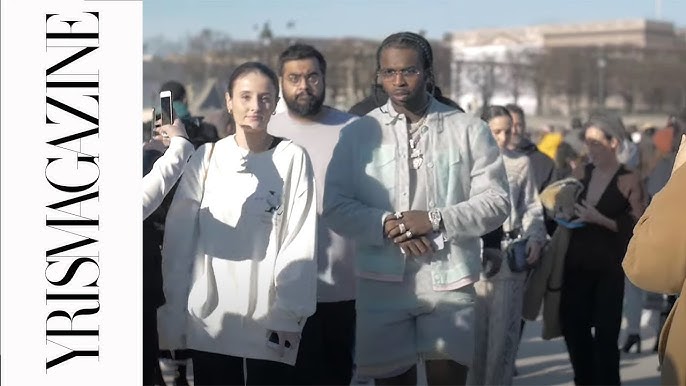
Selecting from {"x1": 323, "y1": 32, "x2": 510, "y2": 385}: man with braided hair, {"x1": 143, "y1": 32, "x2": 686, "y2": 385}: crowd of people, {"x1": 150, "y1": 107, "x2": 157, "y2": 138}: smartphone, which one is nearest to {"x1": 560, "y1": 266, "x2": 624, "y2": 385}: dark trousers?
{"x1": 143, "y1": 32, "x2": 686, "y2": 385}: crowd of people

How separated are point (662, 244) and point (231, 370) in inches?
67.9

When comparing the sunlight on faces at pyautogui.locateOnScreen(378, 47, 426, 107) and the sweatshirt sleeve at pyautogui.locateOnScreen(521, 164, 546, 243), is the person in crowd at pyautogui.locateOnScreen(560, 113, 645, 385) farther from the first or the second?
the sunlight on faces at pyautogui.locateOnScreen(378, 47, 426, 107)

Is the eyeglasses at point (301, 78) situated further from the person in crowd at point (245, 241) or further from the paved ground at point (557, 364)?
the paved ground at point (557, 364)

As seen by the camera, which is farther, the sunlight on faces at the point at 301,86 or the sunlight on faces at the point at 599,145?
the sunlight on faces at the point at 599,145

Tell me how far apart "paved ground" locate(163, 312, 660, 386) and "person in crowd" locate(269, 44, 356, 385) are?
173 cm

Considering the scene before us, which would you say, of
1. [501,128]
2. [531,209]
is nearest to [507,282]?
[531,209]

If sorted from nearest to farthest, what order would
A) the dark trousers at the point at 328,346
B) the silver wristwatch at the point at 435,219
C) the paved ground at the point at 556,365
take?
the silver wristwatch at the point at 435,219
the dark trousers at the point at 328,346
the paved ground at the point at 556,365

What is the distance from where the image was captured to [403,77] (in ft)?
14.1

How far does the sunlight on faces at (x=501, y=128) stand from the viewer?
5.09 meters

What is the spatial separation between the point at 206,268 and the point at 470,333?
1.06 meters

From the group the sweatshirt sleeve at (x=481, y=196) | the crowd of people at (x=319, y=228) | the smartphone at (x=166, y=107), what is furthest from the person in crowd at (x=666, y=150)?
the smartphone at (x=166, y=107)

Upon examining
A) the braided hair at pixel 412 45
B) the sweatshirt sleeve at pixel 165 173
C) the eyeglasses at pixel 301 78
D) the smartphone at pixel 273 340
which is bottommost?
the smartphone at pixel 273 340

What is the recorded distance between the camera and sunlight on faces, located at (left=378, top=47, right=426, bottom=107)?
4.27m

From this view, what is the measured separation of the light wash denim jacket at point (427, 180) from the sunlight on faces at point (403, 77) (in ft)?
0.21
